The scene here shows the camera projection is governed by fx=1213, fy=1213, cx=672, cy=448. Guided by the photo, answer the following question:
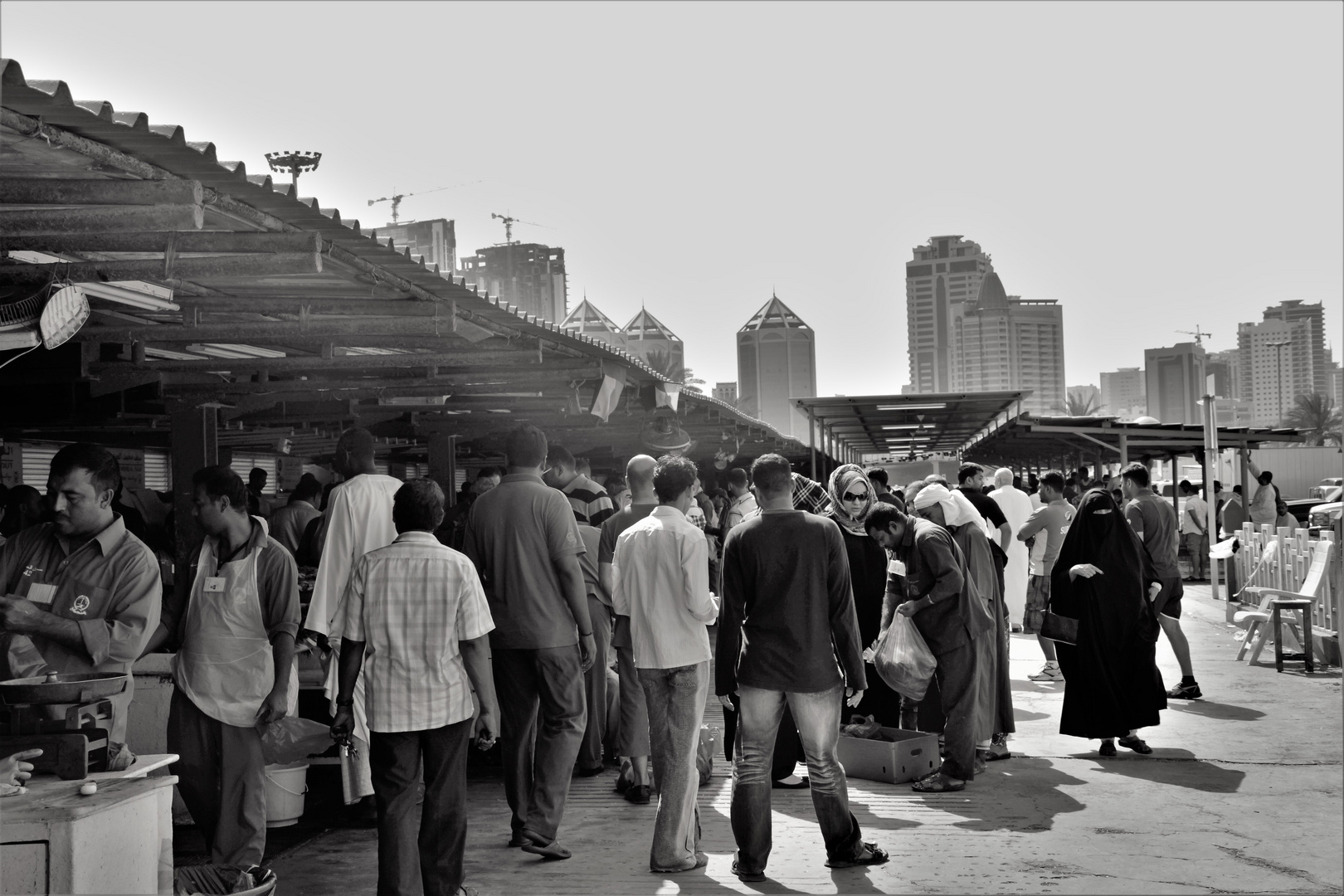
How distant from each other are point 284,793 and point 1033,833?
356 cm

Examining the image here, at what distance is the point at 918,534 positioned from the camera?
21.6 feet

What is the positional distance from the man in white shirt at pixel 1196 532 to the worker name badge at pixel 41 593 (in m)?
18.1

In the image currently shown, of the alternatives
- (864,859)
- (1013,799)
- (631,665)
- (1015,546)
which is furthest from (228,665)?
(1015,546)

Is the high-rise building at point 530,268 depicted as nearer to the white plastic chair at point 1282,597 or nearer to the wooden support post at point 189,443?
the wooden support post at point 189,443

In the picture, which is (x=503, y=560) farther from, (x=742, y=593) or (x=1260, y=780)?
(x=1260, y=780)

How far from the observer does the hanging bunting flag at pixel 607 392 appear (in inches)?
410

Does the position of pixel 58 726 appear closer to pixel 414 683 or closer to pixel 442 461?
pixel 414 683

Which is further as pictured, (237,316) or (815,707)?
(237,316)

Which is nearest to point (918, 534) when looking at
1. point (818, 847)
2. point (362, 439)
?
point (818, 847)

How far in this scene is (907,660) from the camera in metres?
6.64

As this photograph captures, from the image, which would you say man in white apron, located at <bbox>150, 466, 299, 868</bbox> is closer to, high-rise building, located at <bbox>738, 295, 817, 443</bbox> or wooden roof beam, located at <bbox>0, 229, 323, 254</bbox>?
wooden roof beam, located at <bbox>0, 229, 323, 254</bbox>

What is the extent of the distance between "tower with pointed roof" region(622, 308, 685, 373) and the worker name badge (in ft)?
210

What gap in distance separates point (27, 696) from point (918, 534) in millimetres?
4390

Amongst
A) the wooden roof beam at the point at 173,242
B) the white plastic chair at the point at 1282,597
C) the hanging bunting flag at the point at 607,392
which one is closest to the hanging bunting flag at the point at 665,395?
the hanging bunting flag at the point at 607,392
